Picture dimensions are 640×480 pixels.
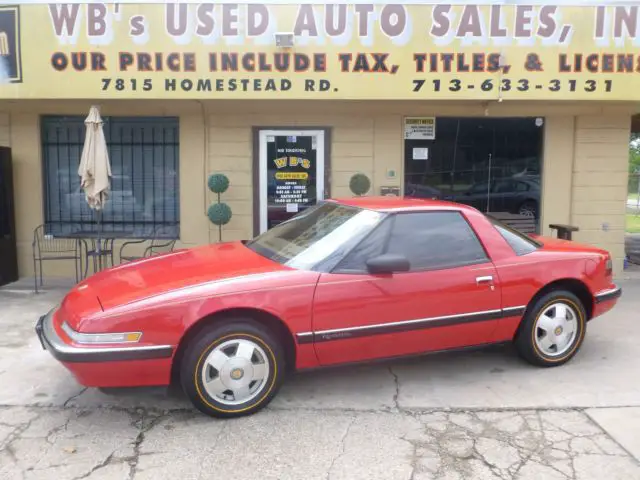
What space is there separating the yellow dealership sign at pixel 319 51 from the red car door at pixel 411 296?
11.5 ft

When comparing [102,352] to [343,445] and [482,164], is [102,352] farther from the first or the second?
[482,164]

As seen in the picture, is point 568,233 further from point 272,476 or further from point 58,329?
point 58,329

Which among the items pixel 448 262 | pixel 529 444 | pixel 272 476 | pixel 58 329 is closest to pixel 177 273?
pixel 58 329

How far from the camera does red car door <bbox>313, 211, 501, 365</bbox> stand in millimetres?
3875

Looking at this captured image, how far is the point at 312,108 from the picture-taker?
823 centimetres

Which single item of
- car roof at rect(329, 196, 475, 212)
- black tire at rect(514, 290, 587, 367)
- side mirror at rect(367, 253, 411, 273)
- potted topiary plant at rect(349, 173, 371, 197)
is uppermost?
potted topiary plant at rect(349, 173, 371, 197)

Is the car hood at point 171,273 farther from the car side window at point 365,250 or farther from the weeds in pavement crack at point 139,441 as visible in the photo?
the weeds in pavement crack at point 139,441

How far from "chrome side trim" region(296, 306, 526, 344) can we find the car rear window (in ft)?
1.56

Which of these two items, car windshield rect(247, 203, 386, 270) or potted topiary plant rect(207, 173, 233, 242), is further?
potted topiary plant rect(207, 173, 233, 242)

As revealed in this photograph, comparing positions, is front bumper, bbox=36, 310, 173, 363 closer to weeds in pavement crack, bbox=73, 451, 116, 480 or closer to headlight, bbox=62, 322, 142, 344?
headlight, bbox=62, 322, 142, 344

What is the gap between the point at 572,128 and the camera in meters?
8.48

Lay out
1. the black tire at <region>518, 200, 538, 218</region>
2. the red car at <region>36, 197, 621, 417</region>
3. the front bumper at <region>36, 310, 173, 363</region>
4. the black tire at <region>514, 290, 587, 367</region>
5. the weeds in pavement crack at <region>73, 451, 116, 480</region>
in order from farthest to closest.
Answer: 1. the black tire at <region>518, 200, 538, 218</region>
2. the black tire at <region>514, 290, 587, 367</region>
3. the red car at <region>36, 197, 621, 417</region>
4. the front bumper at <region>36, 310, 173, 363</region>
5. the weeds in pavement crack at <region>73, 451, 116, 480</region>

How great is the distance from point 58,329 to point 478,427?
2.85 m

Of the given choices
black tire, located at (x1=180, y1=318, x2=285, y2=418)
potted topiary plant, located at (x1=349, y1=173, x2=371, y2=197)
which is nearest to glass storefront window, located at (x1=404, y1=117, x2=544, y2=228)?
potted topiary plant, located at (x1=349, y1=173, x2=371, y2=197)
